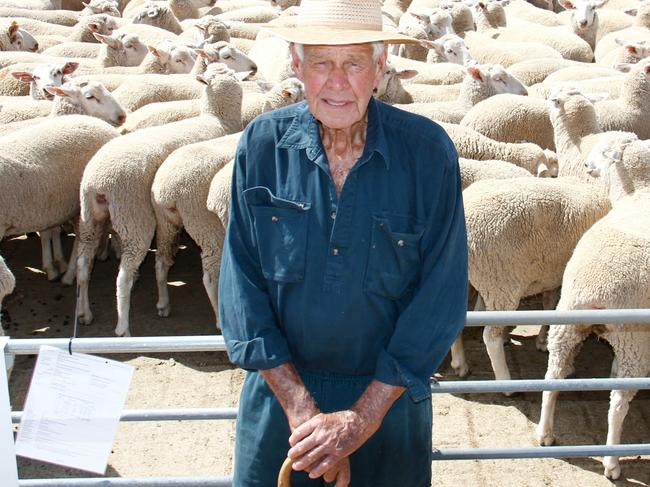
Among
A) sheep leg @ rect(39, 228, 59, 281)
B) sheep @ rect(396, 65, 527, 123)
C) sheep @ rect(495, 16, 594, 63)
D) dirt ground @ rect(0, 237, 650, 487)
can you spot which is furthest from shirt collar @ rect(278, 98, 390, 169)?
sheep @ rect(495, 16, 594, 63)

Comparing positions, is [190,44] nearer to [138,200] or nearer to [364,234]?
[138,200]

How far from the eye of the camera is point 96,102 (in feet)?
24.3

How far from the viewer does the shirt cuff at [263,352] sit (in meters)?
2.17

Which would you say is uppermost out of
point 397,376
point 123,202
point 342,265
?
point 342,265

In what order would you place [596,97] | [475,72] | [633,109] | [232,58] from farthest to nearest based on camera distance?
[232,58]
[475,72]
[633,109]
[596,97]

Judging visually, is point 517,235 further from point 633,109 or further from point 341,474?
point 341,474

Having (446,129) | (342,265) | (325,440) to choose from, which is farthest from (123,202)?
(325,440)

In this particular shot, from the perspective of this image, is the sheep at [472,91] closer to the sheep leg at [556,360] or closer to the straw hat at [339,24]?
the sheep leg at [556,360]

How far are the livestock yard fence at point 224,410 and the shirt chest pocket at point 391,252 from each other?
1.87ft

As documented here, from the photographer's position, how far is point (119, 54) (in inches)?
376

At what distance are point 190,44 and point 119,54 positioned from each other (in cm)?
74

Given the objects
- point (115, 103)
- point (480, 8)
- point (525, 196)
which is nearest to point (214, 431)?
point (525, 196)

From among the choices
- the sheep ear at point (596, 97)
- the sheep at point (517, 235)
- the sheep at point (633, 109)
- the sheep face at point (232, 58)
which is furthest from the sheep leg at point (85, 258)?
the sheep at point (633, 109)

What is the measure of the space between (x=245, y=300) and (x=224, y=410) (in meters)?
0.67
